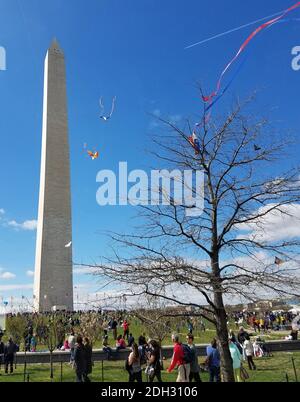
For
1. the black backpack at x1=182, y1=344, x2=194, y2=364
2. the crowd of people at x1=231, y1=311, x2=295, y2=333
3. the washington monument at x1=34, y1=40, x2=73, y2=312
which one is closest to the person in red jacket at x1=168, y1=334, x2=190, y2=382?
the black backpack at x1=182, y1=344, x2=194, y2=364

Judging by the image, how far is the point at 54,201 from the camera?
42.6 meters

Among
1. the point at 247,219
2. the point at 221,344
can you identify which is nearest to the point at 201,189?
the point at 247,219

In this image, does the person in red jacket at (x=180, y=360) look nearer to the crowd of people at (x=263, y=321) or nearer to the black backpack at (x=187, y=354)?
the black backpack at (x=187, y=354)

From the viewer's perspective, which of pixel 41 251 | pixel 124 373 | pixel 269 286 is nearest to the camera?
pixel 269 286

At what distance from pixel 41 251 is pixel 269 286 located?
117ft

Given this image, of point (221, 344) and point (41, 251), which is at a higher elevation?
point (41, 251)

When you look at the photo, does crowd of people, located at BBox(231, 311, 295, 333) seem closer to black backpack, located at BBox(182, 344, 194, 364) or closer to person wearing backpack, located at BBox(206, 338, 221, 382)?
person wearing backpack, located at BBox(206, 338, 221, 382)

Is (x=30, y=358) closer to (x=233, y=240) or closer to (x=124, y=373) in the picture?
(x=124, y=373)

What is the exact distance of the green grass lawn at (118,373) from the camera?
13.0 meters

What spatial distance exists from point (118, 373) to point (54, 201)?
Result: 97.6 feet

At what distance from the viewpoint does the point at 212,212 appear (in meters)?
8.23

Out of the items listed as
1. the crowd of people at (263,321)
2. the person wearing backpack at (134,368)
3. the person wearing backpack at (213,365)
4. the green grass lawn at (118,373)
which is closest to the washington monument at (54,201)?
the crowd of people at (263,321)

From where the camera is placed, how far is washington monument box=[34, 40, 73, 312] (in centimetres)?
4078

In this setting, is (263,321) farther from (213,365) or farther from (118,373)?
(213,365)
